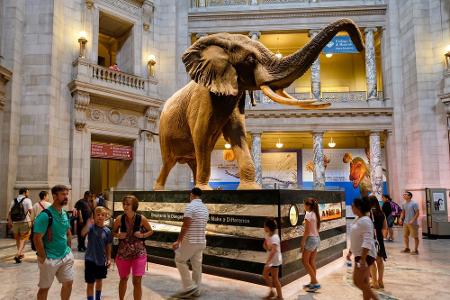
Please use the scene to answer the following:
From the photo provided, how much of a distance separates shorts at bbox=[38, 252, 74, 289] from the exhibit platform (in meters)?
2.56

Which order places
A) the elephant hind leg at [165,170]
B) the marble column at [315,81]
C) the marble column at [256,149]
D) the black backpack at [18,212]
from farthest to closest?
the marble column at [315,81]
the marble column at [256,149]
the black backpack at [18,212]
the elephant hind leg at [165,170]

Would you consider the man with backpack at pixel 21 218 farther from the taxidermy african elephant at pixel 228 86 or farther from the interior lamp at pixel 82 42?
the interior lamp at pixel 82 42

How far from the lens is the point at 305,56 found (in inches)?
187

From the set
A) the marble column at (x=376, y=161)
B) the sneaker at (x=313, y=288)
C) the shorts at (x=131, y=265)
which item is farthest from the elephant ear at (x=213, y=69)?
the marble column at (x=376, y=161)

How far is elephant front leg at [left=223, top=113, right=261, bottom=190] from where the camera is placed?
596 centimetres

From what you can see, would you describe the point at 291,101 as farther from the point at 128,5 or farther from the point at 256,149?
the point at 256,149

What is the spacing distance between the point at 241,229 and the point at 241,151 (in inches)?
50.7

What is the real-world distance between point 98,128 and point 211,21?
8561 mm

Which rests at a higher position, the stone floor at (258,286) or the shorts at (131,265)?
the shorts at (131,265)

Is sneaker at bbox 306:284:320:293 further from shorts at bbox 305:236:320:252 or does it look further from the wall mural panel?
the wall mural panel

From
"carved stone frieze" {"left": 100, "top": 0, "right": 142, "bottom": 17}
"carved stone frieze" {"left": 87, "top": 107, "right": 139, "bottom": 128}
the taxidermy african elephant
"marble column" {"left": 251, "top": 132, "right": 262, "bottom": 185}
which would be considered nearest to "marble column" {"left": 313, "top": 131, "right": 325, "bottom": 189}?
"marble column" {"left": 251, "top": 132, "right": 262, "bottom": 185}

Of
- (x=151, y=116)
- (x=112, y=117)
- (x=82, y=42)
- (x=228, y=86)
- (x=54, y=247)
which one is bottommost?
(x=54, y=247)

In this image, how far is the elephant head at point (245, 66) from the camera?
4.87 meters

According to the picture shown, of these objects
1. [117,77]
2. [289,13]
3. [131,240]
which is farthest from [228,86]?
[289,13]
